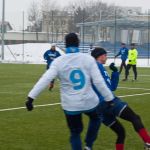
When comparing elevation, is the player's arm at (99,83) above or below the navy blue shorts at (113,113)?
above

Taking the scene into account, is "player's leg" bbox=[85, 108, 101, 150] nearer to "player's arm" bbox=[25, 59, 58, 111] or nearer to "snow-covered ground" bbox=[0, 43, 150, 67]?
"player's arm" bbox=[25, 59, 58, 111]

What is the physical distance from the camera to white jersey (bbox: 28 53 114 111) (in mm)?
6702

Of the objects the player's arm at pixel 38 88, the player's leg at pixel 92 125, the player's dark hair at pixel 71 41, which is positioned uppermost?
the player's dark hair at pixel 71 41

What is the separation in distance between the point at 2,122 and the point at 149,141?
4.46 metres

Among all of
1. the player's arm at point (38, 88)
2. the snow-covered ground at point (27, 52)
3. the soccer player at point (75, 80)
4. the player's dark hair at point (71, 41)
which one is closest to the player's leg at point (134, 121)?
the soccer player at point (75, 80)

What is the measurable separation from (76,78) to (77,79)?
0.06 ft

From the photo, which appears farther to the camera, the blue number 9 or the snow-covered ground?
the snow-covered ground

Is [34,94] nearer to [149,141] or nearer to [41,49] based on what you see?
[149,141]

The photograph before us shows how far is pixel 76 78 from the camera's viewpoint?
6758mm

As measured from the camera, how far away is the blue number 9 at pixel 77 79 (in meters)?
6.75

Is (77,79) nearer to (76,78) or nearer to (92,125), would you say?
(76,78)

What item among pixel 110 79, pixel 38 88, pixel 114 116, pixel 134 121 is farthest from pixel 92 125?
pixel 38 88

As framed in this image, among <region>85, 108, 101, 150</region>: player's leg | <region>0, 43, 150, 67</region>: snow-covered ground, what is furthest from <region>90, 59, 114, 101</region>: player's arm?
<region>0, 43, 150, 67</region>: snow-covered ground

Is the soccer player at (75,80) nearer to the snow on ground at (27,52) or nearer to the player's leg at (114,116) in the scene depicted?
the player's leg at (114,116)
